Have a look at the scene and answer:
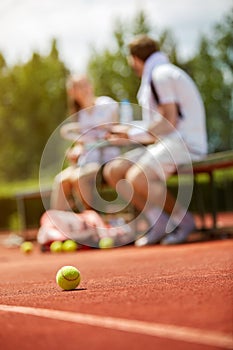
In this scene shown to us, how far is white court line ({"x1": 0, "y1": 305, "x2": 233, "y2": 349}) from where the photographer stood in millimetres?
1984

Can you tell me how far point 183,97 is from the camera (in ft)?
22.3

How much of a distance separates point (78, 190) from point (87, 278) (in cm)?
339

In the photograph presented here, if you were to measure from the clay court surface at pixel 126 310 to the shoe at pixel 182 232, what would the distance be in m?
2.51

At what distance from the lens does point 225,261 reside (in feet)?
14.9

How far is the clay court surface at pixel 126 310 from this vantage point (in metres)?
2.07

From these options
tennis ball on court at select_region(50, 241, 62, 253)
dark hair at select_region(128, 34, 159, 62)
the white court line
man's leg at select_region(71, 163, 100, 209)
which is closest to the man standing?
dark hair at select_region(128, 34, 159, 62)

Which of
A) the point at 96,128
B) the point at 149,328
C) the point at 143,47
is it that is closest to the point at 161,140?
the point at 143,47

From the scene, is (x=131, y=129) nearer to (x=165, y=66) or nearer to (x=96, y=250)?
(x=165, y=66)

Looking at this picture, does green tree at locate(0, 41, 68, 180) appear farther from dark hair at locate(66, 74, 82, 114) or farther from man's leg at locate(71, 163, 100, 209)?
man's leg at locate(71, 163, 100, 209)

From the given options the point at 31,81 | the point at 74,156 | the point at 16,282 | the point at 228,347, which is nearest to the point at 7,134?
the point at 31,81

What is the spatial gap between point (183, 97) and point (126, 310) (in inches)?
175

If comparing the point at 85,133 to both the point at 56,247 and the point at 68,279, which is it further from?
the point at 68,279

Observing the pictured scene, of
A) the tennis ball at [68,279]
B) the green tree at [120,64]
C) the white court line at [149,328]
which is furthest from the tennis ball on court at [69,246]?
the green tree at [120,64]

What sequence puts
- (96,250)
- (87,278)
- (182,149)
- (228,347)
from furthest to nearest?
(96,250) → (182,149) → (87,278) → (228,347)
